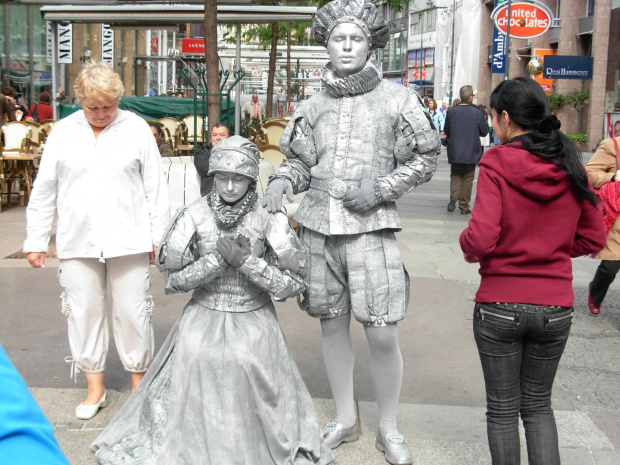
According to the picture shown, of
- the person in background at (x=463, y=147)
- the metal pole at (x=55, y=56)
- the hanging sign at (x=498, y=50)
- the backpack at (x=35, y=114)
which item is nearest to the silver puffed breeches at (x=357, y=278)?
the person in background at (x=463, y=147)

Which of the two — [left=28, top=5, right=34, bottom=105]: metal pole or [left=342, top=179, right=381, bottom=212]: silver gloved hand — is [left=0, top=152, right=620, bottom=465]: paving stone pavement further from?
[left=28, top=5, right=34, bottom=105]: metal pole

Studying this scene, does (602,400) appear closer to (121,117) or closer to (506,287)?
(506,287)

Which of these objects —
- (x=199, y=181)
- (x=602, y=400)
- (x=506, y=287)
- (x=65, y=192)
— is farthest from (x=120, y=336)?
(x=199, y=181)

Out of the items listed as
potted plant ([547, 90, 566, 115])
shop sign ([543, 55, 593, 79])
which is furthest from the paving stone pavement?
potted plant ([547, 90, 566, 115])

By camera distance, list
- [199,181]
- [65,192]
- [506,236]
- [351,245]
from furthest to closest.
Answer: [199,181] → [65,192] → [351,245] → [506,236]

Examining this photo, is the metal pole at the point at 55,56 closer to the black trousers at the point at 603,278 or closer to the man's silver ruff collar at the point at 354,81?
the black trousers at the point at 603,278

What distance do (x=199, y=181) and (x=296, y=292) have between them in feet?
13.4

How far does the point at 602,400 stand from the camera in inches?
178

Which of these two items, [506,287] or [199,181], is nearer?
[506,287]

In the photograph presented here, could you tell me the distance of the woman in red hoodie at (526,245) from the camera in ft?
9.45

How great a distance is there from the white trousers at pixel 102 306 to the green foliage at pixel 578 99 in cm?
2340

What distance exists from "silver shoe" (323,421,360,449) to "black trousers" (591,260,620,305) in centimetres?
318

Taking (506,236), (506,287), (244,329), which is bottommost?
(244,329)

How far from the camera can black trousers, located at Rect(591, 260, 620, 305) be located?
614 cm
